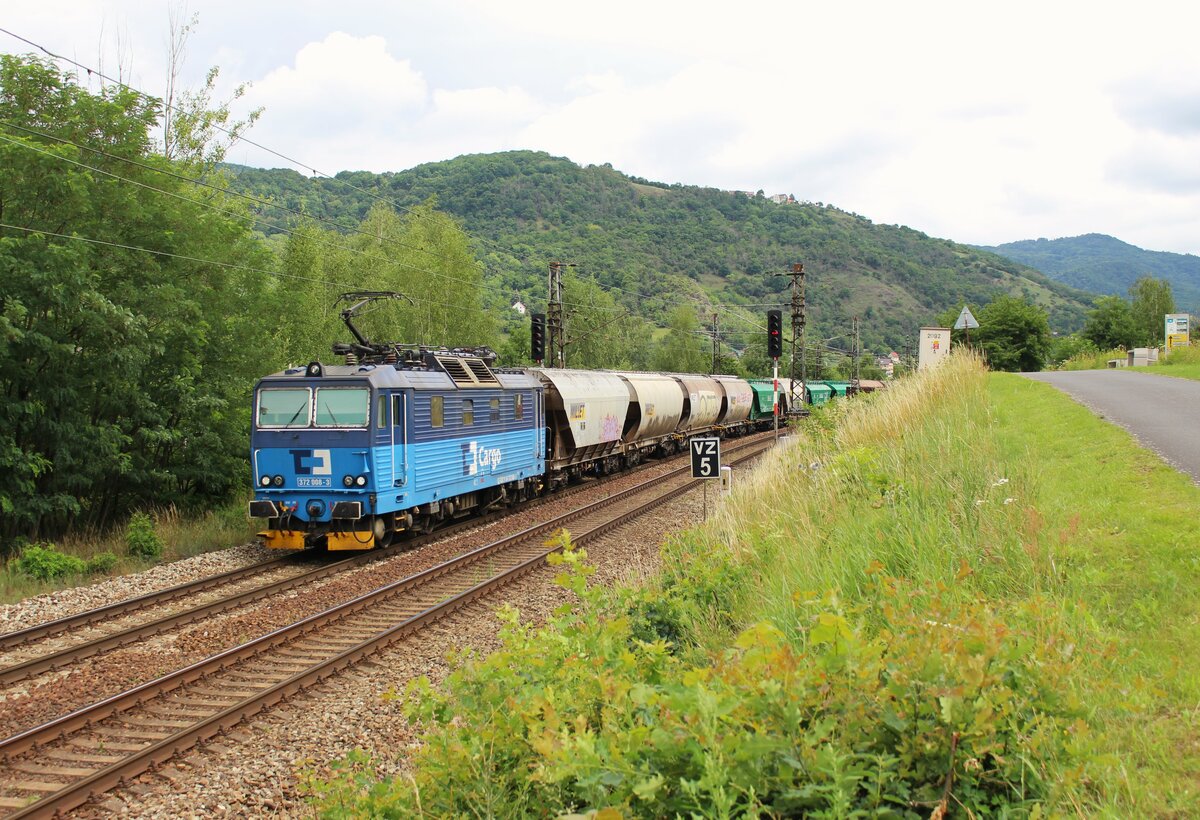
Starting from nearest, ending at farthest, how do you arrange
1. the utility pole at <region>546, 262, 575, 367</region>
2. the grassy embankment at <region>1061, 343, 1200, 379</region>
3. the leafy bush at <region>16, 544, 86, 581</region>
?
the leafy bush at <region>16, 544, 86, 581</region>, the grassy embankment at <region>1061, 343, 1200, 379</region>, the utility pole at <region>546, 262, 575, 367</region>

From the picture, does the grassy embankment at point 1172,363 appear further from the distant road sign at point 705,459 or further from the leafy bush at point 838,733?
the leafy bush at point 838,733

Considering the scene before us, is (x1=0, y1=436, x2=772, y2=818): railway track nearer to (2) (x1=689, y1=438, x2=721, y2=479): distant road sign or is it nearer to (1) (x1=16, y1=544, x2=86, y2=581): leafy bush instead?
(2) (x1=689, y1=438, x2=721, y2=479): distant road sign

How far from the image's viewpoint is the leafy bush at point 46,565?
1294 cm

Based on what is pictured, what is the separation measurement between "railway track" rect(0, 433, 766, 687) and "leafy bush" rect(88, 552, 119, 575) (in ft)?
7.41

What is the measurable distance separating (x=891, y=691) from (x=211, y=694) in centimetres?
721

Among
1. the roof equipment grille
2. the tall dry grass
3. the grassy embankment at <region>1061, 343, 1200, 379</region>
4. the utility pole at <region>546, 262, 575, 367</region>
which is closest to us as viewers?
the tall dry grass

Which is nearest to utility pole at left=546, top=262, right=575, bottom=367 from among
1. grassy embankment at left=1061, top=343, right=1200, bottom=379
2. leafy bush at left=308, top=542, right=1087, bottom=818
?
grassy embankment at left=1061, top=343, right=1200, bottom=379

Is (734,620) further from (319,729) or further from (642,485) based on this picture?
(642,485)

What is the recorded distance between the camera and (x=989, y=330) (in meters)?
52.1

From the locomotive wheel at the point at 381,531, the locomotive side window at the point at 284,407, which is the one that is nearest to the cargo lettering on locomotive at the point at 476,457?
the locomotive wheel at the point at 381,531

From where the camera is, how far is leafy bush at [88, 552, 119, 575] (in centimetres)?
1376

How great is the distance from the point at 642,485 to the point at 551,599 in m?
11.3

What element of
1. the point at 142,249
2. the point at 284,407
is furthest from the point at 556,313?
the point at 284,407

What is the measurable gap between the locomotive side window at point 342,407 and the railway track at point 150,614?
2.33 meters
